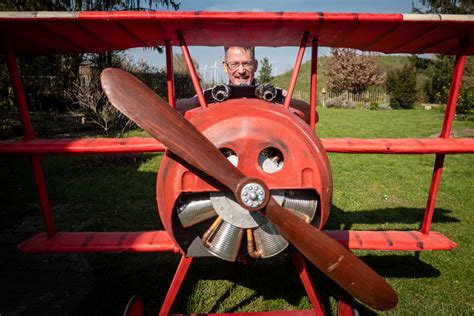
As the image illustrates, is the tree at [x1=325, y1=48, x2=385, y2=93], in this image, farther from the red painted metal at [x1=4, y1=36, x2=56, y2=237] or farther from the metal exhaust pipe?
the metal exhaust pipe

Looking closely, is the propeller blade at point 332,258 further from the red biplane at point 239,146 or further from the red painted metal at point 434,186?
the red painted metal at point 434,186

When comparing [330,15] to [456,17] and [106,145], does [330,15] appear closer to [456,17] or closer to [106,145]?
[456,17]

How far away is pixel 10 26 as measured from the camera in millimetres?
2227

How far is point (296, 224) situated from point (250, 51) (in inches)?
114

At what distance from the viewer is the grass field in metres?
3.15

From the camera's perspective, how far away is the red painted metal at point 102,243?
2.65 m

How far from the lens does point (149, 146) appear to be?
2.50 meters

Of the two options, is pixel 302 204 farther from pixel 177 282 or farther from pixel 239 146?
pixel 177 282

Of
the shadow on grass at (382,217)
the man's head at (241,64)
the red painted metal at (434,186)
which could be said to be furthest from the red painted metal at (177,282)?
the shadow on grass at (382,217)

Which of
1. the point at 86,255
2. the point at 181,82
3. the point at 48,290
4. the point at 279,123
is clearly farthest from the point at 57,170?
the point at 181,82

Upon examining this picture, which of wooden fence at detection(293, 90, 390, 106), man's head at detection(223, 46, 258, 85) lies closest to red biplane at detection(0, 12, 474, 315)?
man's head at detection(223, 46, 258, 85)

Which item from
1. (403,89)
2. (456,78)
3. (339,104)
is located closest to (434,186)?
(456,78)

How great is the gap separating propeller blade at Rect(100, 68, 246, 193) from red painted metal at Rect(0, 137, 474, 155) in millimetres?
683

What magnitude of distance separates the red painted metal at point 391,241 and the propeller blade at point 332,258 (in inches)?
26.1
